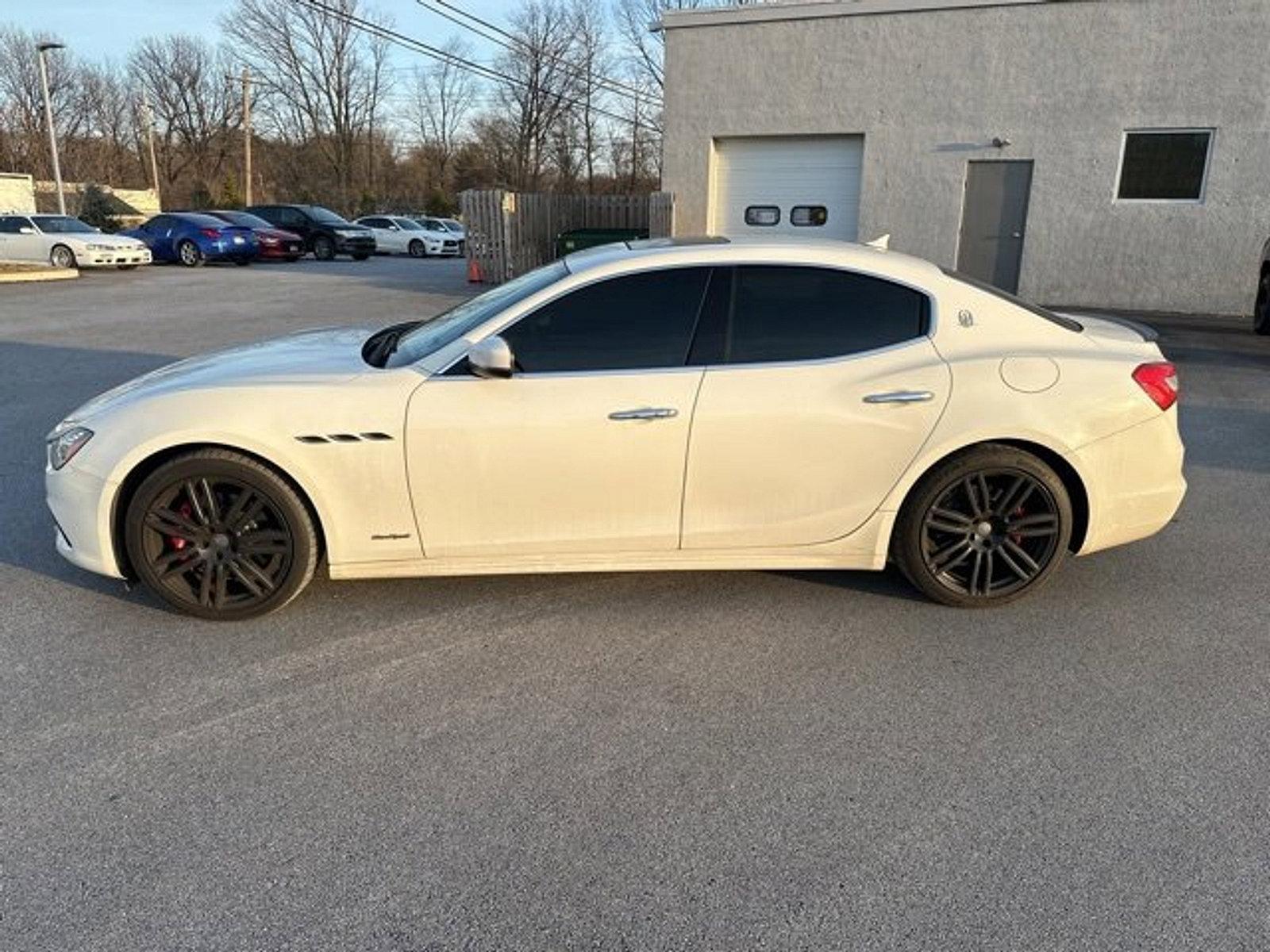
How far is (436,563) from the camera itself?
11.2 ft

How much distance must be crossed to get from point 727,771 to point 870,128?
1313 cm

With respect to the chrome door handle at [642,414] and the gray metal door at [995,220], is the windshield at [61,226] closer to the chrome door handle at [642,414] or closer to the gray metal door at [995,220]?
the gray metal door at [995,220]

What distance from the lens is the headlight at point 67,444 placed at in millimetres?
3348

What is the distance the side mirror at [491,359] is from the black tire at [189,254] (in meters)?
23.0

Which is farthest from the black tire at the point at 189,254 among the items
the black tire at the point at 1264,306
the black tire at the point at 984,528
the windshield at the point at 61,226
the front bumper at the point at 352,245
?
the black tire at the point at 984,528

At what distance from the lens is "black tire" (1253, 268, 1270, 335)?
33.6 feet

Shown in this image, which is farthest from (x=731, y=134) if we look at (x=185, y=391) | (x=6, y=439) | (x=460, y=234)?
(x=460, y=234)

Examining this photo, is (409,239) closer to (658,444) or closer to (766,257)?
(766,257)

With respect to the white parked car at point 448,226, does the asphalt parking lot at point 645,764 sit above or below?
below

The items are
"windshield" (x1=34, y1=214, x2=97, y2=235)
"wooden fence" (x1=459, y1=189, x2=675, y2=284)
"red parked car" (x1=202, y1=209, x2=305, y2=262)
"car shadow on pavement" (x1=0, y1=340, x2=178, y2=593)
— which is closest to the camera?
"car shadow on pavement" (x1=0, y1=340, x2=178, y2=593)

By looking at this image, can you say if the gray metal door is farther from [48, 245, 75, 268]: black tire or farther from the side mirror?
[48, 245, 75, 268]: black tire

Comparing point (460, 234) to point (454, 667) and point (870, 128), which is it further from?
point (454, 667)

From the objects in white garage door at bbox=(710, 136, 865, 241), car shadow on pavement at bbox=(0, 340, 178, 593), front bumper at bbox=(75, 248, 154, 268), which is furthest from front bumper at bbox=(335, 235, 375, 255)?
car shadow on pavement at bbox=(0, 340, 178, 593)

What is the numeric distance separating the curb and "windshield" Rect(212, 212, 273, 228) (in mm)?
5379
